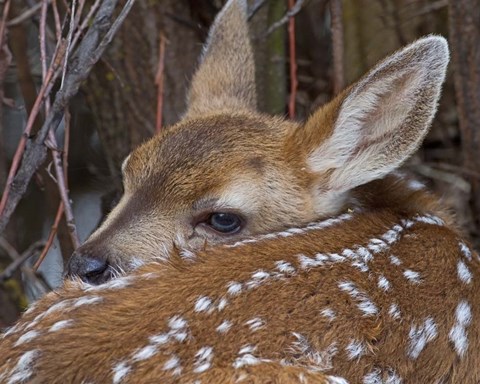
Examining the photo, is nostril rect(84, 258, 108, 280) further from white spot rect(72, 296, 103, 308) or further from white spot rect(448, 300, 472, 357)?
white spot rect(448, 300, 472, 357)

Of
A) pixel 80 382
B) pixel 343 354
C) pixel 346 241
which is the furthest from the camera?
pixel 346 241

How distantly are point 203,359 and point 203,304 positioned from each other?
0.70 feet

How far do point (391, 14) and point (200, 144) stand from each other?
2.36 m

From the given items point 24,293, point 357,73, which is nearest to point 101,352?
point 24,293

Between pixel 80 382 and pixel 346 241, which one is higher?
pixel 80 382

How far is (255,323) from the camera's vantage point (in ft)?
10.7

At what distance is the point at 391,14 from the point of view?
6238 millimetres

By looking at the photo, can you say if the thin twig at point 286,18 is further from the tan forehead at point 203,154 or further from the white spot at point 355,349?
the white spot at point 355,349

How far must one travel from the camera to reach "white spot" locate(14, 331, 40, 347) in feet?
10.7

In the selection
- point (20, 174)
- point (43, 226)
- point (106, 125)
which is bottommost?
point (43, 226)

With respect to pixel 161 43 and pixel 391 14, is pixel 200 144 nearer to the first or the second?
pixel 161 43

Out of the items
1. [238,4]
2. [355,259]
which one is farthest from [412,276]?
[238,4]

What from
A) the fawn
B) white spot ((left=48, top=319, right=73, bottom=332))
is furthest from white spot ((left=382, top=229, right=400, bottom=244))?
white spot ((left=48, top=319, right=73, bottom=332))

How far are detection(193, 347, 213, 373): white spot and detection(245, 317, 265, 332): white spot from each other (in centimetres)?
15
